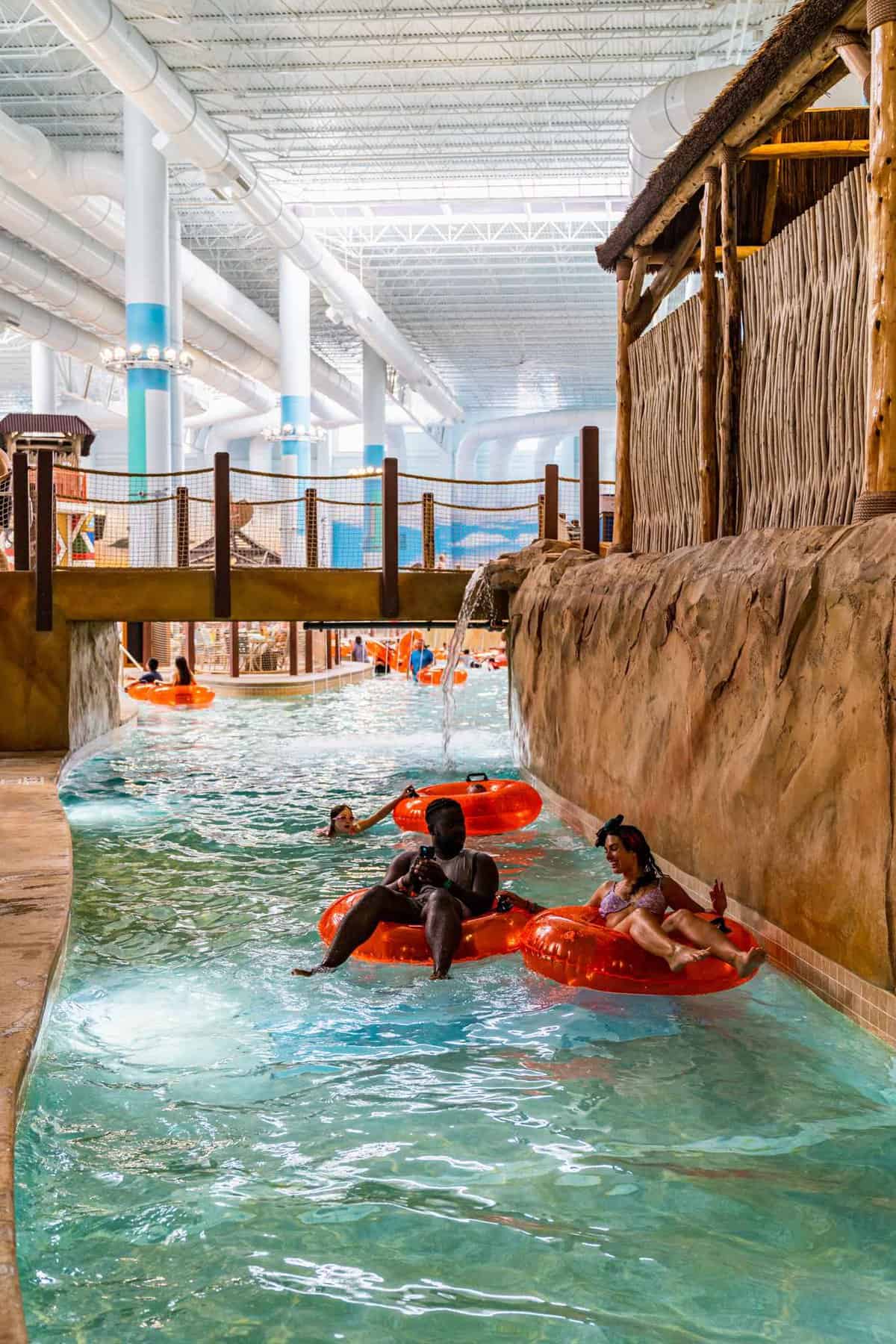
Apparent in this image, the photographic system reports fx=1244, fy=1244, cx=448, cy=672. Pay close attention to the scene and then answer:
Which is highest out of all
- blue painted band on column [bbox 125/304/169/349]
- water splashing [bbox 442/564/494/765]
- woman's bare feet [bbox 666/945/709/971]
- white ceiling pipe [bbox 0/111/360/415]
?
white ceiling pipe [bbox 0/111/360/415]

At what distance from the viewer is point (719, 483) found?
8367 millimetres

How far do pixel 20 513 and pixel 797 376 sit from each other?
988cm

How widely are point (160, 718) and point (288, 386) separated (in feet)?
30.8

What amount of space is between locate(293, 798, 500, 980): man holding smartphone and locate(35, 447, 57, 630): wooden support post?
25.8 ft

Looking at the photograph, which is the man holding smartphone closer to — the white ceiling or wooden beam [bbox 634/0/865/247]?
wooden beam [bbox 634/0/865/247]

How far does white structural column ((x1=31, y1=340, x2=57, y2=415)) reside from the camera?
30859 mm

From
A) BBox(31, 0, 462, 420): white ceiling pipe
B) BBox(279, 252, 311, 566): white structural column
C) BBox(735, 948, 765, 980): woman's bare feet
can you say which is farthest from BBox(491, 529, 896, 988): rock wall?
BBox(279, 252, 311, 566): white structural column

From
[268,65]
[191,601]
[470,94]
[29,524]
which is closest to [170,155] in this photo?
[268,65]

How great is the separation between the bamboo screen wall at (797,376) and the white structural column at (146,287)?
11917 mm

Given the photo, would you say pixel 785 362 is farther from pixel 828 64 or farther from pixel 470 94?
pixel 470 94

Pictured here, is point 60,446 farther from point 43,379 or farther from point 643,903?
point 643,903

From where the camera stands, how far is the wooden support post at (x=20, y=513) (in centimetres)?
1418

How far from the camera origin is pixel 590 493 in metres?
13.5

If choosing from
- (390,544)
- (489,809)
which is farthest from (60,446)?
(489,809)
